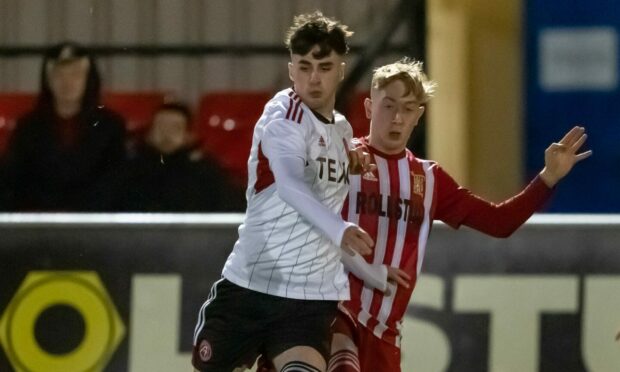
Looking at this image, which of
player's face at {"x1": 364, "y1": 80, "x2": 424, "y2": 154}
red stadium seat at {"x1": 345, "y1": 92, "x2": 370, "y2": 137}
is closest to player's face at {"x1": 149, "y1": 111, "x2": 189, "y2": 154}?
red stadium seat at {"x1": 345, "y1": 92, "x2": 370, "y2": 137}

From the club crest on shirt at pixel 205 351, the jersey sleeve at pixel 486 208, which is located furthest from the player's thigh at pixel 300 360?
the jersey sleeve at pixel 486 208

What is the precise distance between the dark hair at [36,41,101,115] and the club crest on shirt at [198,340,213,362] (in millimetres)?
3520

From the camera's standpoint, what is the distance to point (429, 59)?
391 inches

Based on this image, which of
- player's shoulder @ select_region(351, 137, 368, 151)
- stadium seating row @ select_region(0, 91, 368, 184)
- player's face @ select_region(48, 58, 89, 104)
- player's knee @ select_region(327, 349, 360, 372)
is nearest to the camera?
player's knee @ select_region(327, 349, 360, 372)

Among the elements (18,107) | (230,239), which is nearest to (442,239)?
(230,239)

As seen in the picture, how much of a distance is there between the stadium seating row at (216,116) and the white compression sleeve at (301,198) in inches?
145

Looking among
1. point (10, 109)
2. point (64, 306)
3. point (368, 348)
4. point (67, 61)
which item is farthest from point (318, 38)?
point (10, 109)

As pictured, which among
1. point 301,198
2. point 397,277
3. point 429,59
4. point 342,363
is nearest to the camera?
point 301,198

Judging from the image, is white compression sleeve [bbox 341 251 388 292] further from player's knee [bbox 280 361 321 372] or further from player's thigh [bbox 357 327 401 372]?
player's knee [bbox 280 361 321 372]

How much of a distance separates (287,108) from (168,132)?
3.66 meters

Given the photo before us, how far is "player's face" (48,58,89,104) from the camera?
955cm

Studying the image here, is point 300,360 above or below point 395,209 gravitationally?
below

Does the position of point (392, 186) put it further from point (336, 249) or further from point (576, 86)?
point (576, 86)

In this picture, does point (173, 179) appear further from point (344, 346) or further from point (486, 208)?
point (344, 346)
